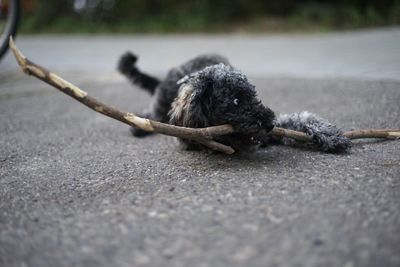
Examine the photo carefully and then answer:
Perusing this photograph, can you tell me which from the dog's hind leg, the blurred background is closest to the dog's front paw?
the dog's hind leg

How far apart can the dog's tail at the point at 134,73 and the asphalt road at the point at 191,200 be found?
1.98 ft

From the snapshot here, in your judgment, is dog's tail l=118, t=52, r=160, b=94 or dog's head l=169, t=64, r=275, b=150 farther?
dog's tail l=118, t=52, r=160, b=94

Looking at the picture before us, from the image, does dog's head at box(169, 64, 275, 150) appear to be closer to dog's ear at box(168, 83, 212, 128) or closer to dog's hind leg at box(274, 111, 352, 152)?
dog's ear at box(168, 83, 212, 128)

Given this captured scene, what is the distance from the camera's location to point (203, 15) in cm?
1275

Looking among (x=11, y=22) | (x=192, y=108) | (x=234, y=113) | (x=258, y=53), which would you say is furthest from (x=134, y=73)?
(x=258, y=53)

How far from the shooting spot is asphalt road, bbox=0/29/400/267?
169 centimetres

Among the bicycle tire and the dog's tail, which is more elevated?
the bicycle tire

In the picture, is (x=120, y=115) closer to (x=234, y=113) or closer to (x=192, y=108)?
(x=192, y=108)

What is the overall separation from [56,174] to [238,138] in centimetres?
122

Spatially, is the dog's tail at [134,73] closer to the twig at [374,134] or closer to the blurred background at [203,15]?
the twig at [374,134]

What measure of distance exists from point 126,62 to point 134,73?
0.15 metres

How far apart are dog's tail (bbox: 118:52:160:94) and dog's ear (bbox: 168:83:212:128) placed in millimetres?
1606

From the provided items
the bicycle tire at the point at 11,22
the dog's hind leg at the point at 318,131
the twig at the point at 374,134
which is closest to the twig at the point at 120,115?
the dog's hind leg at the point at 318,131

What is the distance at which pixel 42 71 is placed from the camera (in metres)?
2.16
